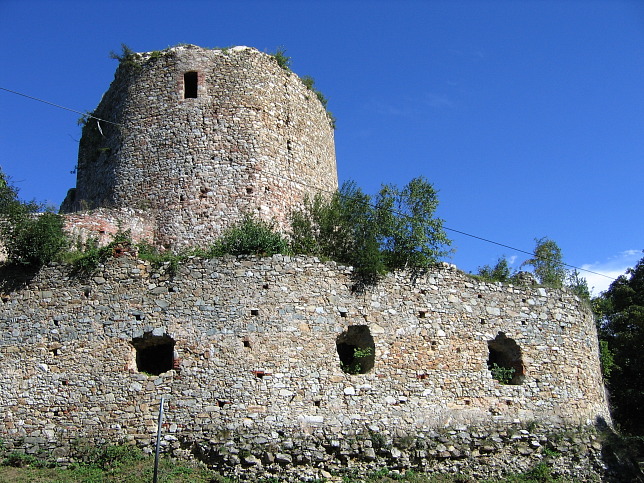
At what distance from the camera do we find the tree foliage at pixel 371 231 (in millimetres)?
17594

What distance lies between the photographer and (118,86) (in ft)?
73.2

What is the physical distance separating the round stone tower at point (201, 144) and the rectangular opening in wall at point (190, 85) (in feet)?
0.12

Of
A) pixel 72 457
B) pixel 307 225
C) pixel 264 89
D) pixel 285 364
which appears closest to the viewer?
pixel 72 457

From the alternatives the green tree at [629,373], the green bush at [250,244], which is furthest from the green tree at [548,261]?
the green bush at [250,244]

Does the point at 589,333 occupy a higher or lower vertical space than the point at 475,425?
higher

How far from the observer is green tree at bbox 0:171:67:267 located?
16078mm

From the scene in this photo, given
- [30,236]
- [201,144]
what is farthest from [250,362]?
[201,144]

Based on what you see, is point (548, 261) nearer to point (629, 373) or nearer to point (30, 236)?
point (629, 373)

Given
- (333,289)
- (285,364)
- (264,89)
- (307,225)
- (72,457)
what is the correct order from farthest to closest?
(264,89), (307,225), (333,289), (285,364), (72,457)

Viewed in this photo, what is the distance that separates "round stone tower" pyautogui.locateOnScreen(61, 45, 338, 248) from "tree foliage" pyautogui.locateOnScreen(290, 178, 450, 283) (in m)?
1.44

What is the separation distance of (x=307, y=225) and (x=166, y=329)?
547 cm

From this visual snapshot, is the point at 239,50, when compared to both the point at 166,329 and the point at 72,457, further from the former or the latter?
the point at 72,457

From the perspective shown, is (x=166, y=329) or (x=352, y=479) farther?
(x=166, y=329)

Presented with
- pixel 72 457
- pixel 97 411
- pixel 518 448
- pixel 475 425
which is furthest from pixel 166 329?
pixel 518 448
